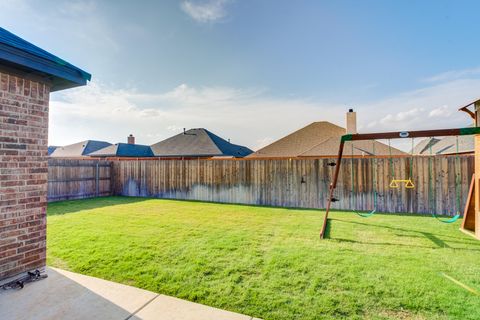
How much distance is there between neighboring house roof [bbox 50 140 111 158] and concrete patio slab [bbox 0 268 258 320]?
27.7 meters

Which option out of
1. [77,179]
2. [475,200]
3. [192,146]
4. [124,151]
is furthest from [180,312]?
[124,151]


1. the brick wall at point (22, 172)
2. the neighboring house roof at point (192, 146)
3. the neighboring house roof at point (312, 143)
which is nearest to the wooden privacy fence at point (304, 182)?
the neighboring house roof at point (312, 143)

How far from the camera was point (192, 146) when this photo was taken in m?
20.5

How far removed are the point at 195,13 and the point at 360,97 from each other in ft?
26.9

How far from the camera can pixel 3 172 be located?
2.72 m

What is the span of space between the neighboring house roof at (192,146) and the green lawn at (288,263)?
13295mm

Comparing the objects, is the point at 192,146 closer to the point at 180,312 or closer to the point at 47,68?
the point at 47,68

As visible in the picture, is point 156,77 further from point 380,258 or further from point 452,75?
point 452,75

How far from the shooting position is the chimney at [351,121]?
1208 centimetres

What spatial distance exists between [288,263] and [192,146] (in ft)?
58.9

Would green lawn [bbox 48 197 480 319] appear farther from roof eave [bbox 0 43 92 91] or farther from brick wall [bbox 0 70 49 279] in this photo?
roof eave [bbox 0 43 92 91]

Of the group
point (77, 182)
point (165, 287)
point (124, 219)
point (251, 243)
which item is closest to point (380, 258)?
point (251, 243)

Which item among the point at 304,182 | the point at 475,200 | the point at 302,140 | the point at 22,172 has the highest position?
the point at 302,140

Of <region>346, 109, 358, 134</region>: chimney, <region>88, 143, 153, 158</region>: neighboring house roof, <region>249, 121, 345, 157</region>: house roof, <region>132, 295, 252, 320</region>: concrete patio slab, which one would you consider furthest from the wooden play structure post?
<region>88, 143, 153, 158</region>: neighboring house roof
